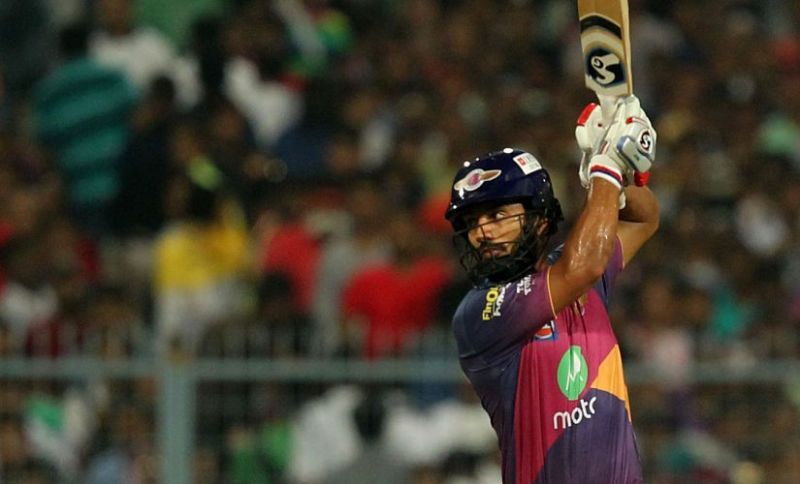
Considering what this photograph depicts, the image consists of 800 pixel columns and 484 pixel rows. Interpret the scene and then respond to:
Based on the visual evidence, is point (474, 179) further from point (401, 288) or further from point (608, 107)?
point (401, 288)

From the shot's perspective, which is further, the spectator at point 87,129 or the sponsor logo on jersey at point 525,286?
the spectator at point 87,129

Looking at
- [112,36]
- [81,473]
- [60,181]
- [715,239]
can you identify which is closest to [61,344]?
[81,473]

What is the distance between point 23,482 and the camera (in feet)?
37.1

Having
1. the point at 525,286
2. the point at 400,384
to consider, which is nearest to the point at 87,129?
the point at 400,384

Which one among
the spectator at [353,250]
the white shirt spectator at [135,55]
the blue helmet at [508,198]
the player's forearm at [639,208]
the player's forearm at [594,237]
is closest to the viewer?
the player's forearm at [594,237]

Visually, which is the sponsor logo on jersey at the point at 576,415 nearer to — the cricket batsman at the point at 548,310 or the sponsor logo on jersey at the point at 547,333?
the cricket batsman at the point at 548,310

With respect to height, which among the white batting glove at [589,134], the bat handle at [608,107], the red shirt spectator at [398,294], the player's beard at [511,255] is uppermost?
the bat handle at [608,107]

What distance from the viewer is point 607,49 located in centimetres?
719

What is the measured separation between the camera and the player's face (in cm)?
695

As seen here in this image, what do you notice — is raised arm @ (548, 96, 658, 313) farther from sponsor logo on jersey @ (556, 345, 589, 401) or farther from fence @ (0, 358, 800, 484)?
fence @ (0, 358, 800, 484)

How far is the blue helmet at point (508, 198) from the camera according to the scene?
22.7 ft

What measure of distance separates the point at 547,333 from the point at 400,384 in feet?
15.2

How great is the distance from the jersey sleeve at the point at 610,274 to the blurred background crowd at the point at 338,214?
416cm

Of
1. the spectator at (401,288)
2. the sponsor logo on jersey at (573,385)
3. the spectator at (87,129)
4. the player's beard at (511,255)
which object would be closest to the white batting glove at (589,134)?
the player's beard at (511,255)
